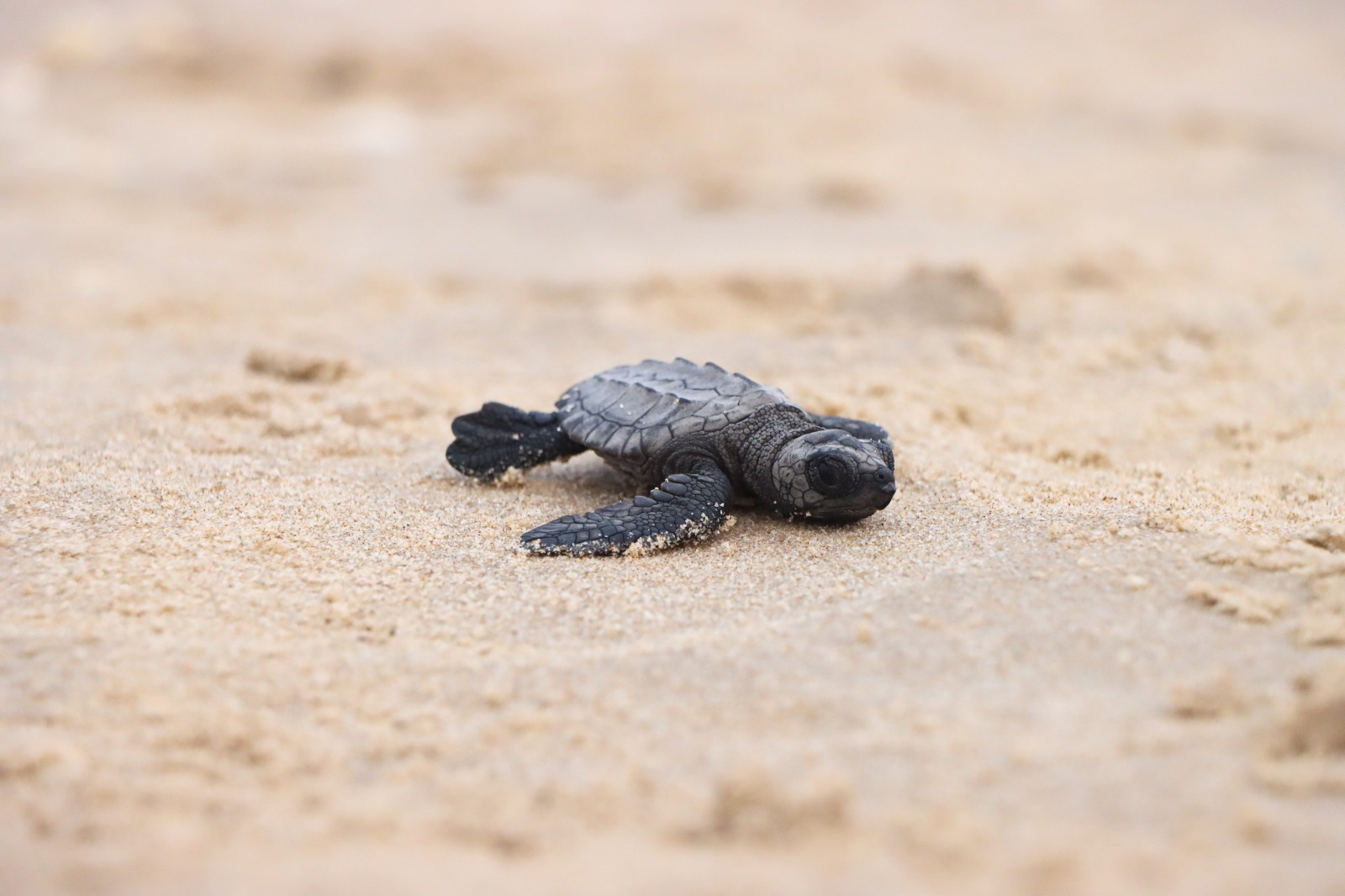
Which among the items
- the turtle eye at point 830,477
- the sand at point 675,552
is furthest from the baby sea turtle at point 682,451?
the sand at point 675,552

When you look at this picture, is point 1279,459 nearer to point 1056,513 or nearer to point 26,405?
point 1056,513

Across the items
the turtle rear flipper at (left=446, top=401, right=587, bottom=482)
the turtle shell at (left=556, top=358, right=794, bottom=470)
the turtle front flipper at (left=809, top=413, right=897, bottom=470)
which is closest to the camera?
the turtle shell at (left=556, top=358, right=794, bottom=470)

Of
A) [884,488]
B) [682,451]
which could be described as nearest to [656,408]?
[682,451]

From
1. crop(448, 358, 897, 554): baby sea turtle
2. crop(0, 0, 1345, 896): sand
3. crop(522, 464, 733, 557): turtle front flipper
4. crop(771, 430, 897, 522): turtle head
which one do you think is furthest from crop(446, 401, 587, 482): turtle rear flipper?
crop(771, 430, 897, 522): turtle head

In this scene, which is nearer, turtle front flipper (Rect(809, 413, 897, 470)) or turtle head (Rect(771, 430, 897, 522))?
turtle head (Rect(771, 430, 897, 522))

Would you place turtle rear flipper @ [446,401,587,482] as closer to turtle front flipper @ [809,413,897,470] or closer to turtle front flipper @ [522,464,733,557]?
turtle front flipper @ [522,464,733,557]

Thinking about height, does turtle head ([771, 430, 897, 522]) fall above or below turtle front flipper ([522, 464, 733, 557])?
above
